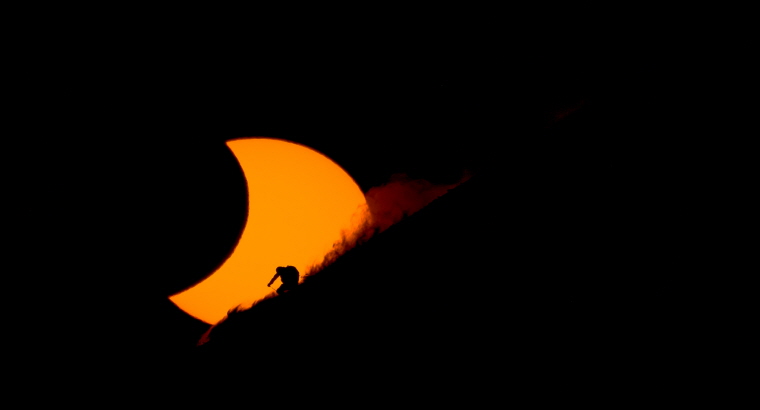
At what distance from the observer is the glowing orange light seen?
113 cm

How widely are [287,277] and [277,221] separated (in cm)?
18

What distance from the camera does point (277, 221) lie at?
1.12 m

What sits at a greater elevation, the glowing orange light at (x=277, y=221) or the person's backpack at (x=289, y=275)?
the glowing orange light at (x=277, y=221)

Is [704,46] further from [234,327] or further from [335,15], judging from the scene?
[335,15]

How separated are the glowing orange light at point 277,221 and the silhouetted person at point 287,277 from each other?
0.06m

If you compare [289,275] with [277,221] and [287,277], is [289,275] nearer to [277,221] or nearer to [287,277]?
[287,277]

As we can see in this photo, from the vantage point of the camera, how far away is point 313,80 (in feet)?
7.03

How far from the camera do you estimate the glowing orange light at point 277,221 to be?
1128 mm

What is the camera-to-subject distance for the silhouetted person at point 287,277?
107 centimetres

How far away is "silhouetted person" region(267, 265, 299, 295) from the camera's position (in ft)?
3.50

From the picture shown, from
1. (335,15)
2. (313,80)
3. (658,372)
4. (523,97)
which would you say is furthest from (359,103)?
(658,372)

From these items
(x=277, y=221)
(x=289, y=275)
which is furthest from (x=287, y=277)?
(x=277, y=221)

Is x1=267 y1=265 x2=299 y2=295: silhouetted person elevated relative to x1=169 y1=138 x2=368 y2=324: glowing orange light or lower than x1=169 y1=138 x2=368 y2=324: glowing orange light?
lower

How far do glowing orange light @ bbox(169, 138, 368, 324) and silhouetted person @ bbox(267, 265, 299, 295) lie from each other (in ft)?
0.21
